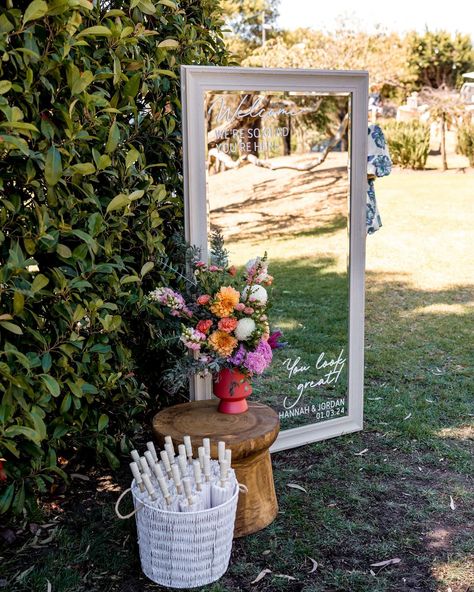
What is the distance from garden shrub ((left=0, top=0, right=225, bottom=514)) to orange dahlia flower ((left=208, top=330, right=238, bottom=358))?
0.39 meters

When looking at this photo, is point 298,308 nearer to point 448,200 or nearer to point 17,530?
point 17,530

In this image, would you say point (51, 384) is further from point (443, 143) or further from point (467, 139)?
point (467, 139)

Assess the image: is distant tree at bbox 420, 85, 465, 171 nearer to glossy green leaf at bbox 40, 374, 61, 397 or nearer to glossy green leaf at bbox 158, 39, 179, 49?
glossy green leaf at bbox 158, 39, 179, 49

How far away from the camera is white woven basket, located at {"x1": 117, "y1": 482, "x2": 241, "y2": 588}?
7.73 feet

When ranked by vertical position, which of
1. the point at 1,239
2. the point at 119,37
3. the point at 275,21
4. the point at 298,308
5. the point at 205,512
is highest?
the point at 275,21

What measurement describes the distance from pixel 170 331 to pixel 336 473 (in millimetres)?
1021

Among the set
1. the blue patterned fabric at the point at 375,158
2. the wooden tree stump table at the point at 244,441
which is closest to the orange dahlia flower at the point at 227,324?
the wooden tree stump table at the point at 244,441

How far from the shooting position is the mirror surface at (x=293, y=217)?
10.5 ft

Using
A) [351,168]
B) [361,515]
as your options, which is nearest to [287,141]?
[351,168]

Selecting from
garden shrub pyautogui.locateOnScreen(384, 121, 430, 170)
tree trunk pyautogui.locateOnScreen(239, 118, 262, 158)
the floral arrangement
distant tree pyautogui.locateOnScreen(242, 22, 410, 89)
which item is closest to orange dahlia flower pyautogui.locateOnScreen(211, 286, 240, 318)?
the floral arrangement

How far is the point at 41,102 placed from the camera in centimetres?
249

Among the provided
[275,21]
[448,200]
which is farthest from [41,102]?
[275,21]

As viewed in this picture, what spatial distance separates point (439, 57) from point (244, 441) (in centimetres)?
3124

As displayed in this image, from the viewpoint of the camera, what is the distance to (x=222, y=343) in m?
2.78
